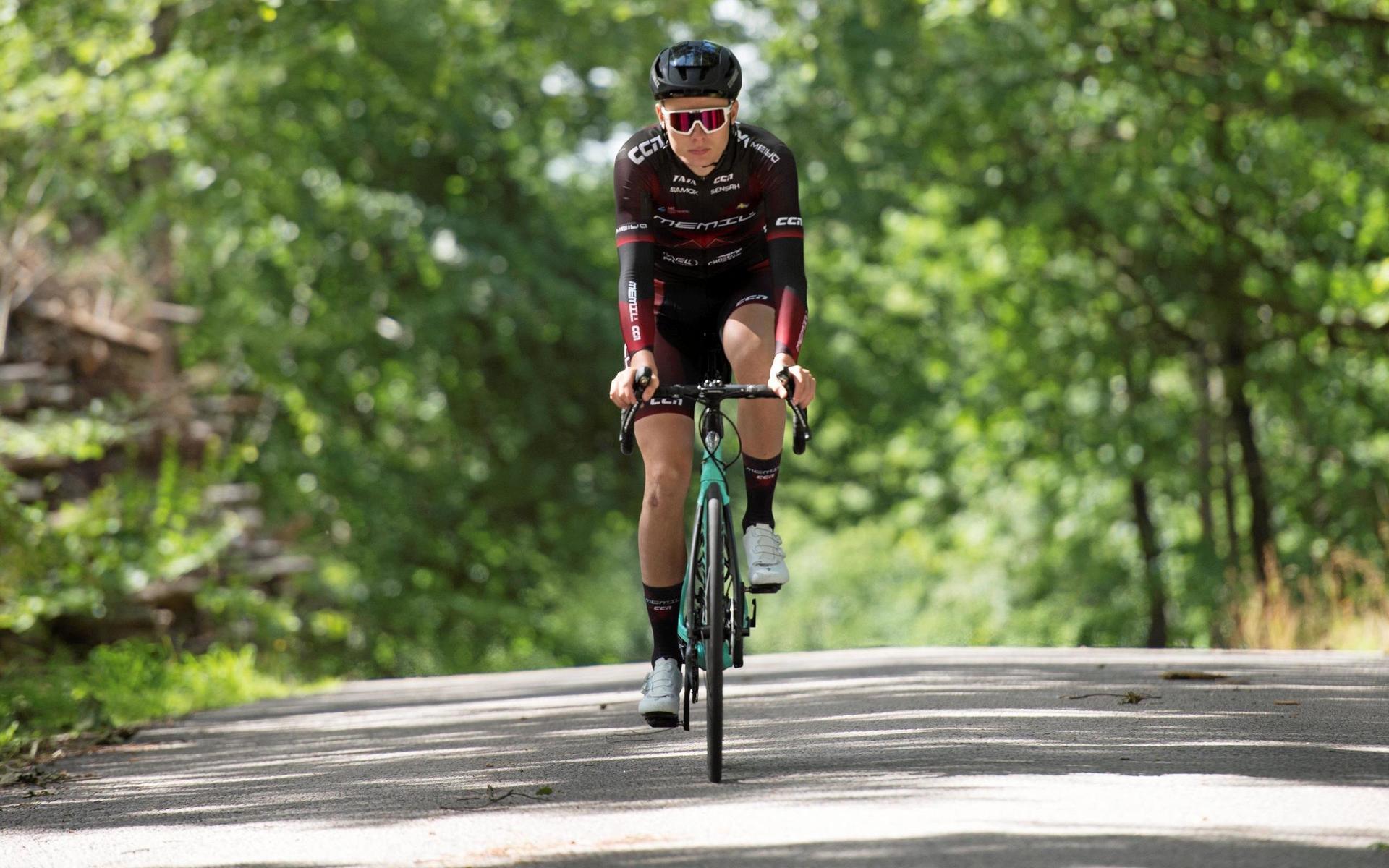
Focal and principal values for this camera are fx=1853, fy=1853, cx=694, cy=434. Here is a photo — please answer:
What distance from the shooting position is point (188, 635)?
17.4 m

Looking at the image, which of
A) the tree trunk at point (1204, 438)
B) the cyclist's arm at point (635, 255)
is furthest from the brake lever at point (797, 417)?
the tree trunk at point (1204, 438)

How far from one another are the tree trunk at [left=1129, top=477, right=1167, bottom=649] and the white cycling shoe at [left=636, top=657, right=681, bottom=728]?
59.0ft

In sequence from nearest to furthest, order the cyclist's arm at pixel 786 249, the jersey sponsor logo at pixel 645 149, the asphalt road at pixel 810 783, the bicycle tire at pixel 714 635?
the asphalt road at pixel 810 783
the bicycle tire at pixel 714 635
the cyclist's arm at pixel 786 249
the jersey sponsor logo at pixel 645 149

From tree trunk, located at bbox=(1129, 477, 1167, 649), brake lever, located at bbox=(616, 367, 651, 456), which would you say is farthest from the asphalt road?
tree trunk, located at bbox=(1129, 477, 1167, 649)

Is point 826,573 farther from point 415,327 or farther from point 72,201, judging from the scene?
point 72,201

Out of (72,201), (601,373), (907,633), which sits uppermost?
(72,201)

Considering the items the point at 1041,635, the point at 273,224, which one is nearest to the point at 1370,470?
the point at 1041,635

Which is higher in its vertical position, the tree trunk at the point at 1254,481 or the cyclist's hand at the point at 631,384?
the cyclist's hand at the point at 631,384

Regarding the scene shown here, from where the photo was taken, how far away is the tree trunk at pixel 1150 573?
2464 cm

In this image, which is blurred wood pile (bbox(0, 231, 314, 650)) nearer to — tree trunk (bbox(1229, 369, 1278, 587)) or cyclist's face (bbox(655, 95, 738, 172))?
cyclist's face (bbox(655, 95, 738, 172))

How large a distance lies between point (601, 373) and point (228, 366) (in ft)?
16.9

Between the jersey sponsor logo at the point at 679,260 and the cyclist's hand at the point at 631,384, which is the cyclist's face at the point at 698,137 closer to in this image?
the jersey sponsor logo at the point at 679,260

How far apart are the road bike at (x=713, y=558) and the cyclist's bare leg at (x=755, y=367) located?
0.50ft

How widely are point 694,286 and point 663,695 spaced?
4.90 feet
